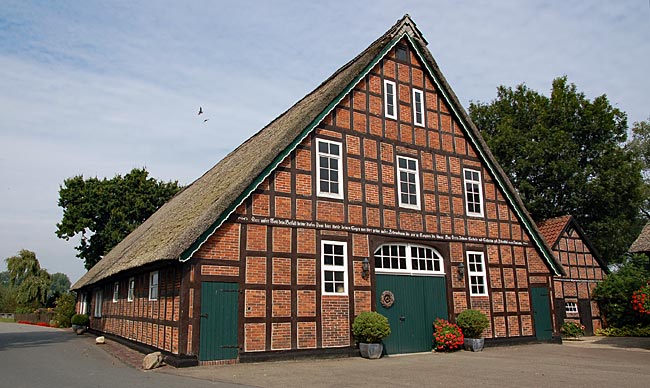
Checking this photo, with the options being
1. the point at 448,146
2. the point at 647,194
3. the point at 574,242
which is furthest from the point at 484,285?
the point at 647,194

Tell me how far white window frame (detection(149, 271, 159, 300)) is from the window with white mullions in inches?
415

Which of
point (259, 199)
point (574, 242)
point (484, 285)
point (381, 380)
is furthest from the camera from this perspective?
point (574, 242)

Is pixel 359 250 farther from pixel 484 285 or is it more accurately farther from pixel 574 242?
pixel 574 242

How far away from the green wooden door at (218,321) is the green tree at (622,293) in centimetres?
2013

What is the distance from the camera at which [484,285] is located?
1795 cm

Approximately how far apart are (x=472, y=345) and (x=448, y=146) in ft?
22.3

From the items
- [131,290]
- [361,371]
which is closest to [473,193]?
[361,371]

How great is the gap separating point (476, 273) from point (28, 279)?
47792 mm

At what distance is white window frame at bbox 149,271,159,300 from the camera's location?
49.4 feet

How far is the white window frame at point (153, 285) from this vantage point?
49.4 ft

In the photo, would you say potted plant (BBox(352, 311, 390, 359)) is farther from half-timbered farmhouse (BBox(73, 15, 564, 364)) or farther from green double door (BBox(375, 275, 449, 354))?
green double door (BBox(375, 275, 449, 354))

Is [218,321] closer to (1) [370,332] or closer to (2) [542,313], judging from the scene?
(1) [370,332]

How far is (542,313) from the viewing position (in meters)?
19.1

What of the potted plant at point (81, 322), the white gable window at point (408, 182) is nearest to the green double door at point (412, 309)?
the white gable window at point (408, 182)
